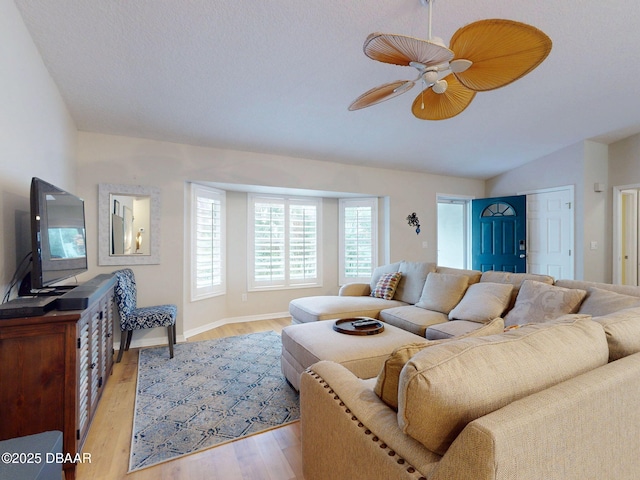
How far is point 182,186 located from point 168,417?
2554 mm

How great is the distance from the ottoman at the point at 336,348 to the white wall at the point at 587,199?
3.92 m

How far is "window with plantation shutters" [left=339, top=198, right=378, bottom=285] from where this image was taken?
5312mm

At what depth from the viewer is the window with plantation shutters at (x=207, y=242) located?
13.3 ft

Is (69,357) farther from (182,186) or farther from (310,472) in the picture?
(182,186)

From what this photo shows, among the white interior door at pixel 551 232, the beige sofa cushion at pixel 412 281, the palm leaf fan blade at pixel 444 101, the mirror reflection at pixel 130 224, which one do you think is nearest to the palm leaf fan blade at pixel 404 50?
the palm leaf fan blade at pixel 444 101

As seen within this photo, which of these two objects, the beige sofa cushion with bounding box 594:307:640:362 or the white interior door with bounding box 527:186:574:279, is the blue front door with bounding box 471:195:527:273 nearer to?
the white interior door with bounding box 527:186:574:279

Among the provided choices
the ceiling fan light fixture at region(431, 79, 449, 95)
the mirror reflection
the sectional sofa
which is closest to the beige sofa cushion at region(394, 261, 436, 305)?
the ceiling fan light fixture at region(431, 79, 449, 95)

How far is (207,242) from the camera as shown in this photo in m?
4.25

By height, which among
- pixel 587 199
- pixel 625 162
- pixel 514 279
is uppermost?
pixel 625 162

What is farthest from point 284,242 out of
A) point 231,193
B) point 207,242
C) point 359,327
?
point 359,327

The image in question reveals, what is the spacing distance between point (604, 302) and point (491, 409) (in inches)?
74.6

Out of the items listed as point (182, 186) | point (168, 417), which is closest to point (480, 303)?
point (168, 417)

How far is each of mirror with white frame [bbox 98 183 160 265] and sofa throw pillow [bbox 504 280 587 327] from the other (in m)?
3.68

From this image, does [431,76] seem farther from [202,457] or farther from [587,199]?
[587,199]
